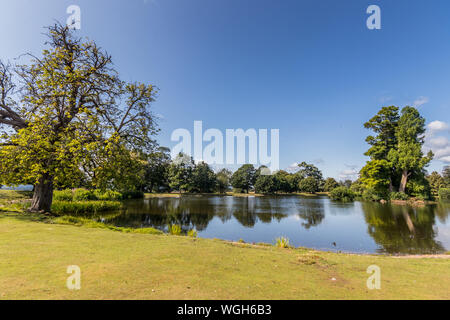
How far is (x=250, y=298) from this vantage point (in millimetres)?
3287

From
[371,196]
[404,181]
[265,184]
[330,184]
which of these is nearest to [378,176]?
[404,181]

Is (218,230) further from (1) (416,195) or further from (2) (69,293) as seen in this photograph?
(1) (416,195)

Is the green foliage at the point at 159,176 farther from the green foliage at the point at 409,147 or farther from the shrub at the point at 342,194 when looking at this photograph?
the green foliage at the point at 409,147

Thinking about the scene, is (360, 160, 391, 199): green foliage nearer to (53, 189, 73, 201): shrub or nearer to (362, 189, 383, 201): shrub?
(362, 189, 383, 201): shrub

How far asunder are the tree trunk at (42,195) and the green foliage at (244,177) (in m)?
66.0

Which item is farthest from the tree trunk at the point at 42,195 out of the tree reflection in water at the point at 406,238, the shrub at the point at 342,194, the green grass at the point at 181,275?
the shrub at the point at 342,194

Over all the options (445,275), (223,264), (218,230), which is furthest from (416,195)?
(223,264)

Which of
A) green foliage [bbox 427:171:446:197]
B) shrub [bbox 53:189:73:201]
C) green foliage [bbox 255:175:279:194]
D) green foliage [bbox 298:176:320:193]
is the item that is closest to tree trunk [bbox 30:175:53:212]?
shrub [bbox 53:189:73:201]

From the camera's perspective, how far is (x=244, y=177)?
77062mm

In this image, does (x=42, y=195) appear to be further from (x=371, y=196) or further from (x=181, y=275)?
(x=371, y=196)

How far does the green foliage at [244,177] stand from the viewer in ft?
253

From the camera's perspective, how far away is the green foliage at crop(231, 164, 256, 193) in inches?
3031

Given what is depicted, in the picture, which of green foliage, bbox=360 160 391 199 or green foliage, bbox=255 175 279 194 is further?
green foliage, bbox=255 175 279 194

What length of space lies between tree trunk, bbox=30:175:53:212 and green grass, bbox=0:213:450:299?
7864 mm
